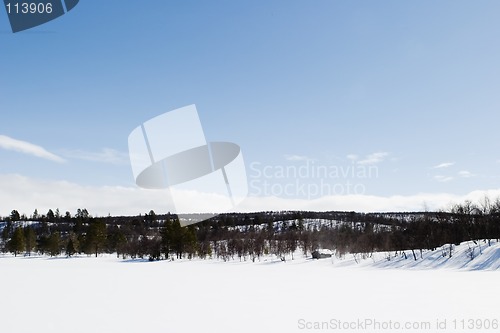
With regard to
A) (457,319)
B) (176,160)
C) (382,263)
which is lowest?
(382,263)

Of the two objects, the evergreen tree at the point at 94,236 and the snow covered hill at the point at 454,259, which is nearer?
the snow covered hill at the point at 454,259

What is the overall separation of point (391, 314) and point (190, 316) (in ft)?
20.3

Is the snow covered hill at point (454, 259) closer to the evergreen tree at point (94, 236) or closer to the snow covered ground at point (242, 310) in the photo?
the snow covered ground at point (242, 310)

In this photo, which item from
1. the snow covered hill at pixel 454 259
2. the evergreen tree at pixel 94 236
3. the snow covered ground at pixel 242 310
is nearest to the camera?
the snow covered ground at pixel 242 310

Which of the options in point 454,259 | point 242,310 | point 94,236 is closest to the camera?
point 242,310

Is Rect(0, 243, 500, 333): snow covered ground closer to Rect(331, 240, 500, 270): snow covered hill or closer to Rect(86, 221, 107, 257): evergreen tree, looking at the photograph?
Rect(331, 240, 500, 270): snow covered hill

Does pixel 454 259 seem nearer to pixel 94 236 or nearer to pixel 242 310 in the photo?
pixel 242 310

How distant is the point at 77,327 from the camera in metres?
10.7

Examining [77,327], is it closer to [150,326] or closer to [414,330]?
[150,326]

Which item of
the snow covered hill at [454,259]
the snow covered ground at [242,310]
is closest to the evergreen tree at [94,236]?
the snow covered hill at [454,259]

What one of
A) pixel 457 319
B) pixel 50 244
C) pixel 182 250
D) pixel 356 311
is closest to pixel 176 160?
pixel 356 311

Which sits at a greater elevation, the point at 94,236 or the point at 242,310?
the point at 94,236

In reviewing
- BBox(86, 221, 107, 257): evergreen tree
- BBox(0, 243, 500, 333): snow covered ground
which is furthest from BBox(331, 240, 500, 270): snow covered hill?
BBox(86, 221, 107, 257): evergreen tree

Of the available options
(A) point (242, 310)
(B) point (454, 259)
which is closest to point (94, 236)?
(B) point (454, 259)
